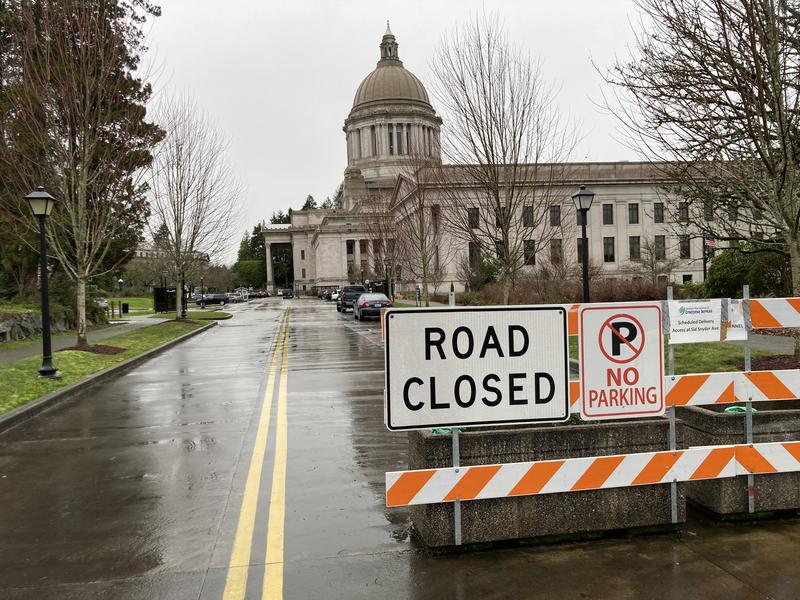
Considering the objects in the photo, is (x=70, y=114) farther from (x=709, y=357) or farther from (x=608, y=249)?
(x=608, y=249)

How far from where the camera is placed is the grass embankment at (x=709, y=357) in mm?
12273

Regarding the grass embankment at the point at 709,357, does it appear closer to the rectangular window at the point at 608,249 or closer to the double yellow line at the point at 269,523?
the double yellow line at the point at 269,523

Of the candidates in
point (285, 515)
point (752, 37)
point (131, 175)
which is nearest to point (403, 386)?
point (285, 515)

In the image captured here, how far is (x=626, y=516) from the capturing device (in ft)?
15.9

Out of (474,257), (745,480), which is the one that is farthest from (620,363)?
(474,257)

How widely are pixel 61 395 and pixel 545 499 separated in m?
10.2

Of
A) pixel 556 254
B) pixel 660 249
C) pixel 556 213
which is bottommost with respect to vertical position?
pixel 556 254

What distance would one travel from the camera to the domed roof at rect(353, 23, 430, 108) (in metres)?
116

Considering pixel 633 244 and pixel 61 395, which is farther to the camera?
pixel 633 244

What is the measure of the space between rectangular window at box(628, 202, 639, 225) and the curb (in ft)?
219

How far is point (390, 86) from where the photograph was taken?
116125 millimetres

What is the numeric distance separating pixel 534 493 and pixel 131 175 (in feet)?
73.4

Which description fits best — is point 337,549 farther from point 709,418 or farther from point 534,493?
point 709,418


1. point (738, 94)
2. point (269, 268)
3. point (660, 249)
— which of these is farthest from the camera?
point (269, 268)
